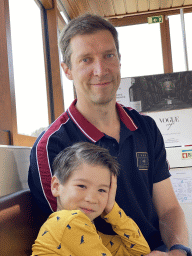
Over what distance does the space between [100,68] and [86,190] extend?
600 millimetres

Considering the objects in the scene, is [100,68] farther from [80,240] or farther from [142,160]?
[80,240]

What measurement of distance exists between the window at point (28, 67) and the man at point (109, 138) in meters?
0.82

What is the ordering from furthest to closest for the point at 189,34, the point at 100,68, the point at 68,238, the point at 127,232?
the point at 189,34, the point at 100,68, the point at 127,232, the point at 68,238

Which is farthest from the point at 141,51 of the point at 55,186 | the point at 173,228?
the point at 55,186

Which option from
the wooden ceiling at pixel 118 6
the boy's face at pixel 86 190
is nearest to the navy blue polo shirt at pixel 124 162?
the boy's face at pixel 86 190

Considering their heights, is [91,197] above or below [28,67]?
below

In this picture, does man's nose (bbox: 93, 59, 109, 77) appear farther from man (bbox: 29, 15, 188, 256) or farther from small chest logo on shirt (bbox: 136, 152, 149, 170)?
small chest logo on shirt (bbox: 136, 152, 149, 170)

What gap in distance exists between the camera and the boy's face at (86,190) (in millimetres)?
1030

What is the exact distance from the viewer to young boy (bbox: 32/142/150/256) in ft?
3.00

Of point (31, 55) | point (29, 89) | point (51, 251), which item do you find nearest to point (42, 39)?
point (31, 55)

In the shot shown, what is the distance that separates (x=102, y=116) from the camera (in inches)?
55.9

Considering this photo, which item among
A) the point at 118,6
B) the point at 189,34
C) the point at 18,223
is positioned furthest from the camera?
the point at 189,34

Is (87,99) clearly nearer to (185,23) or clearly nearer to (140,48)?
(140,48)

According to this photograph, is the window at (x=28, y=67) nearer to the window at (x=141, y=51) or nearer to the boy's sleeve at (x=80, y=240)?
the window at (x=141, y=51)
